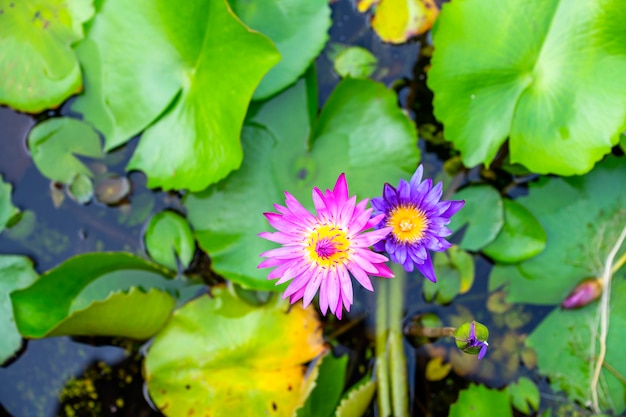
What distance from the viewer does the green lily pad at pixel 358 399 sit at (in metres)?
2.02

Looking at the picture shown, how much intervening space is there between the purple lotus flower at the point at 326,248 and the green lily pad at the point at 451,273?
0.85 m

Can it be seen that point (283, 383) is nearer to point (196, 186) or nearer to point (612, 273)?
point (196, 186)

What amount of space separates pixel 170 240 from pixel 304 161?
2.20ft

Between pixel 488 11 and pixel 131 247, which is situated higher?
pixel 488 11

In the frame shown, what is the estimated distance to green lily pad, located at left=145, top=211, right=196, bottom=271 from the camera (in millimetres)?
2256

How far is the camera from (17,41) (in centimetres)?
220

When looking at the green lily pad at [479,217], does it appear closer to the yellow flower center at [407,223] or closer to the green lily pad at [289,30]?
the yellow flower center at [407,223]

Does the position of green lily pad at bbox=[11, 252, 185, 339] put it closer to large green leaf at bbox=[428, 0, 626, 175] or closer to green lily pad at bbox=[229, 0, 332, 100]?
green lily pad at bbox=[229, 0, 332, 100]

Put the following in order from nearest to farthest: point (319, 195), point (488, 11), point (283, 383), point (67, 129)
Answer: point (319, 195)
point (488, 11)
point (283, 383)
point (67, 129)

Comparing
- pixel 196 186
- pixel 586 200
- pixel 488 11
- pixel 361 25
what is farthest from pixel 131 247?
pixel 586 200

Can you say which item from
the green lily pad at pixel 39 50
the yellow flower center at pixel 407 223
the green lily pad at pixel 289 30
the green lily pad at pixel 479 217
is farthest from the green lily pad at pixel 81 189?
the green lily pad at pixel 479 217

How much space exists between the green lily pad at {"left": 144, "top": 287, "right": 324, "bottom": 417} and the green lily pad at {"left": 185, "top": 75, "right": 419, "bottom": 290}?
0.59 ft

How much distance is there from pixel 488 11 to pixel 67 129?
1.80 m

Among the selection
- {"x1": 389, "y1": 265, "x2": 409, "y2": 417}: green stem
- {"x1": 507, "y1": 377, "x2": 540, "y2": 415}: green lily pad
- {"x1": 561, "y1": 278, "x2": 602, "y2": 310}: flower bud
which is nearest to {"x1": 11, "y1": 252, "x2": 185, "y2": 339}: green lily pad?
{"x1": 389, "y1": 265, "x2": 409, "y2": 417}: green stem
